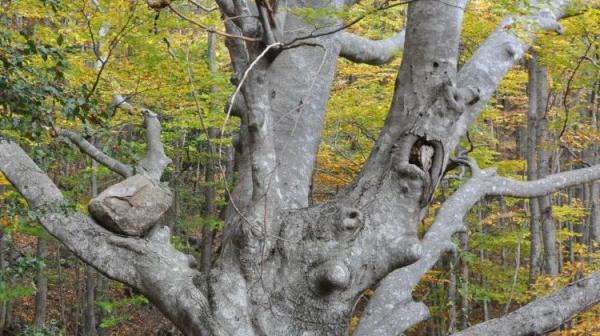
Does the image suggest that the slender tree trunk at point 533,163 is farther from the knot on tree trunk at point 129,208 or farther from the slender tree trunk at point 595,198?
the knot on tree trunk at point 129,208

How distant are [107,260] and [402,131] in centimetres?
184

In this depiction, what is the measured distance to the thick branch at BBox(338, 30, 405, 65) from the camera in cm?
452

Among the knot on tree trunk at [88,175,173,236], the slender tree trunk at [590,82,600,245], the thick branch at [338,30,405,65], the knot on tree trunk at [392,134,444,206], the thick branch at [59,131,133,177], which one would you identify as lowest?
the slender tree trunk at [590,82,600,245]

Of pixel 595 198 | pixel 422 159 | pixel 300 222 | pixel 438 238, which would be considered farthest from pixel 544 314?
pixel 595 198

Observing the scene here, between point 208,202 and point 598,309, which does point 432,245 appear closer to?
point 598,309

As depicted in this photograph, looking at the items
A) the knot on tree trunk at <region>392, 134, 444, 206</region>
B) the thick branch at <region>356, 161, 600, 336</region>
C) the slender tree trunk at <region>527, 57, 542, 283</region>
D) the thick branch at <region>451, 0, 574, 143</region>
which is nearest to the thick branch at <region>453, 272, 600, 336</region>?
the thick branch at <region>356, 161, 600, 336</region>

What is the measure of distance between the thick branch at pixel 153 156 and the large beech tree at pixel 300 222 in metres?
0.26

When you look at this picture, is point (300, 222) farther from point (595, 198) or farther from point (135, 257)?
point (595, 198)

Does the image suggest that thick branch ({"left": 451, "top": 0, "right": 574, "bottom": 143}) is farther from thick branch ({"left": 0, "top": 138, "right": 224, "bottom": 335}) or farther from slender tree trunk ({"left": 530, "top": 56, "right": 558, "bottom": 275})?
slender tree trunk ({"left": 530, "top": 56, "right": 558, "bottom": 275})

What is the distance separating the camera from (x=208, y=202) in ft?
34.8

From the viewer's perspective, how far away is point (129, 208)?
342 cm

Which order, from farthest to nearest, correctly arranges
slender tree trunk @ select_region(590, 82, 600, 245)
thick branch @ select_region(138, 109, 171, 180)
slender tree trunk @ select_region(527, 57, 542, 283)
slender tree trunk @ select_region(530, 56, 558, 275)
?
slender tree trunk @ select_region(590, 82, 600, 245) → slender tree trunk @ select_region(527, 57, 542, 283) → slender tree trunk @ select_region(530, 56, 558, 275) → thick branch @ select_region(138, 109, 171, 180)

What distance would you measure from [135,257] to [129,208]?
31 centimetres

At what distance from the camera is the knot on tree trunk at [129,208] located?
11.1 feet
